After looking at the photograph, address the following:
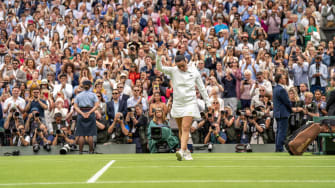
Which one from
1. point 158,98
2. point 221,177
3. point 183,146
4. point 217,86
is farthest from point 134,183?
point 217,86

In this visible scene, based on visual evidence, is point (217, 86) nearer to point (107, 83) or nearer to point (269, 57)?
point (269, 57)

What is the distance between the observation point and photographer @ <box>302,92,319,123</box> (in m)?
17.0

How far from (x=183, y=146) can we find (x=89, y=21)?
45.8ft

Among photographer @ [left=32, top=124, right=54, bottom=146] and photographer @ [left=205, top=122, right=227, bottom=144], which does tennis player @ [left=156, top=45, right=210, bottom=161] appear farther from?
photographer @ [left=32, top=124, right=54, bottom=146]

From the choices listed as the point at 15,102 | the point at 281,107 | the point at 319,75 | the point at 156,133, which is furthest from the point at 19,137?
the point at 319,75

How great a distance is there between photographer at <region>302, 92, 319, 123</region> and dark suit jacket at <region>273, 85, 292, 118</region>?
6.70ft

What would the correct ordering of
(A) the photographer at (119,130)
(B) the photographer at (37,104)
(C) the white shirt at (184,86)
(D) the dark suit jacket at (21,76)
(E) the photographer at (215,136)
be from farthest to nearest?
(D) the dark suit jacket at (21,76) < (B) the photographer at (37,104) < (A) the photographer at (119,130) < (E) the photographer at (215,136) < (C) the white shirt at (184,86)

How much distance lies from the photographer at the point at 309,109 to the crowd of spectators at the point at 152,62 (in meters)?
0.03

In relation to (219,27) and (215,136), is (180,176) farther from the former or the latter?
(219,27)

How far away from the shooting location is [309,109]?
17172 millimetres

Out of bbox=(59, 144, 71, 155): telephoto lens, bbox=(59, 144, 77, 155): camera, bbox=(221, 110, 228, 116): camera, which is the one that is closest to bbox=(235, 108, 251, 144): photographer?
bbox=(221, 110, 228, 116): camera

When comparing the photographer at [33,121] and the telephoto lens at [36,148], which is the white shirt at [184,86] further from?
the photographer at [33,121]

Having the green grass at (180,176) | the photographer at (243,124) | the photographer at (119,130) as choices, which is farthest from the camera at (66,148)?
the green grass at (180,176)

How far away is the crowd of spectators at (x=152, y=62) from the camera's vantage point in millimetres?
17719
